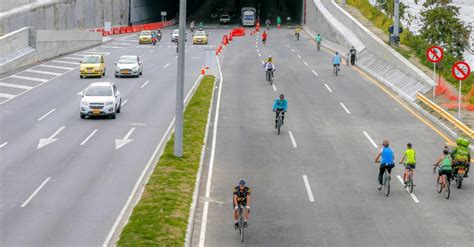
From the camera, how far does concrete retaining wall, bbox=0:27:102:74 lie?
5667 centimetres

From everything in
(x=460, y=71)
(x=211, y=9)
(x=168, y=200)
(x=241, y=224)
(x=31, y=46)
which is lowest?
(x=168, y=200)

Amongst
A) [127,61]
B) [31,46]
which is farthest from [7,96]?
[31,46]

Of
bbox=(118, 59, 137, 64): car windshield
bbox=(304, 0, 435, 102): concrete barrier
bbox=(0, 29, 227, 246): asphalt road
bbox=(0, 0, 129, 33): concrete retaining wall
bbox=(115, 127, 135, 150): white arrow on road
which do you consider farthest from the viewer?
bbox=(0, 0, 129, 33): concrete retaining wall

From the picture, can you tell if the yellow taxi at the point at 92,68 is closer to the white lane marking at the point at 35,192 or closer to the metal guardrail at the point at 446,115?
the metal guardrail at the point at 446,115

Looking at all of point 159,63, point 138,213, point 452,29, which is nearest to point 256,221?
point 138,213

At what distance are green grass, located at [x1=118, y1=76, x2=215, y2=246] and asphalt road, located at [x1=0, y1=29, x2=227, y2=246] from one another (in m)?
0.75

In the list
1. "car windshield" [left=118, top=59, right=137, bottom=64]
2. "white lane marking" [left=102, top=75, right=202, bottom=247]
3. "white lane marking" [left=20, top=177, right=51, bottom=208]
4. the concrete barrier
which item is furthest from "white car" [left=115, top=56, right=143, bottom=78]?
"white lane marking" [left=20, top=177, right=51, bottom=208]

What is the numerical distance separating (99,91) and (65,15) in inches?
1851

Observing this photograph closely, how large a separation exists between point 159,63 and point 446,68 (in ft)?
78.0

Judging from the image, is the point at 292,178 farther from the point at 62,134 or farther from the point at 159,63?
the point at 159,63

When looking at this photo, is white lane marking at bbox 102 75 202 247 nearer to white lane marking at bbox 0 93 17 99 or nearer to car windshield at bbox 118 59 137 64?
white lane marking at bbox 0 93 17 99

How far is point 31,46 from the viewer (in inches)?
2461

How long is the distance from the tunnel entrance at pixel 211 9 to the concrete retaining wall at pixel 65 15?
6601 millimetres

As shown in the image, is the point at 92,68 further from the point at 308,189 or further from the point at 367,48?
the point at 308,189
